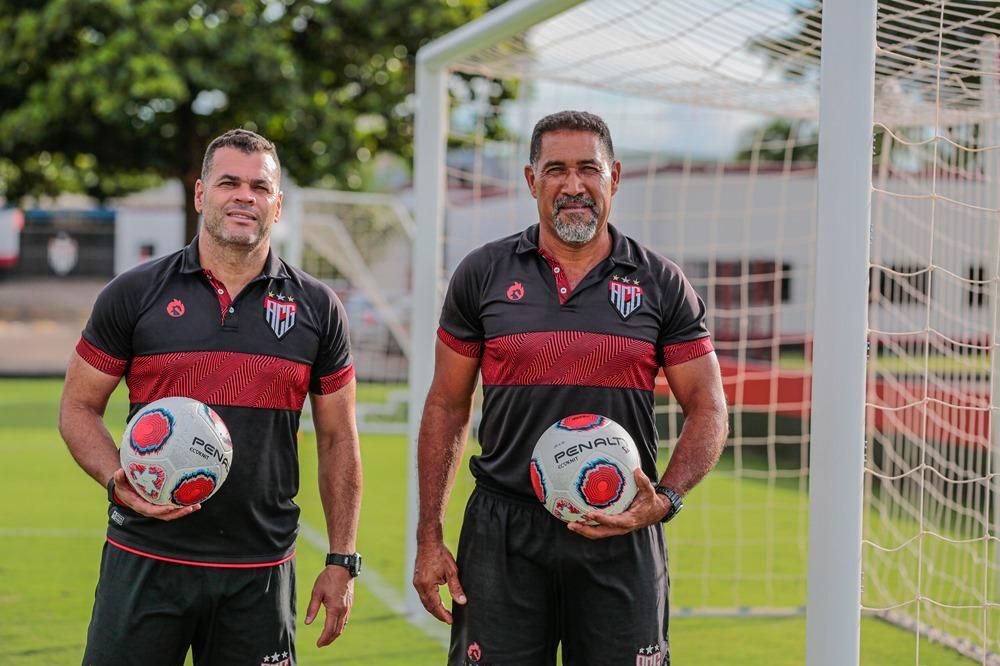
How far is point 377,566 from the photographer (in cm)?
750

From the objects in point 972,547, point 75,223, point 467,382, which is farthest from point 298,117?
point 75,223

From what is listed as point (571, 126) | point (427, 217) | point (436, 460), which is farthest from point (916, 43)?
point (436, 460)

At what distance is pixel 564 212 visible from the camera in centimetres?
318

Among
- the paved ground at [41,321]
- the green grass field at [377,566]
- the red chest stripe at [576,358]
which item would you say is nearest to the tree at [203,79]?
the paved ground at [41,321]

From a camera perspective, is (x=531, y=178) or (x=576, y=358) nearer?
(x=576, y=358)

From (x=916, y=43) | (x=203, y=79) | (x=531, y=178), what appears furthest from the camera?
(x=203, y=79)

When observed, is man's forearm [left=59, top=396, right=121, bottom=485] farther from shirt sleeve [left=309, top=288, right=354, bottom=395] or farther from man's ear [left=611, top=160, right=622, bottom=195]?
man's ear [left=611, top=160, right=622, bottom=195]

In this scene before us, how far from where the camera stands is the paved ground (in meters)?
23.9

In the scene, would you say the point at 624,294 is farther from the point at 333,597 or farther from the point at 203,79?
Answer: the point at 203,79

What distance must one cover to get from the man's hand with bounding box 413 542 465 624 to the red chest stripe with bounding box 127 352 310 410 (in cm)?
59

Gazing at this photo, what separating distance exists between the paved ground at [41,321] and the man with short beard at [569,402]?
63.9ft

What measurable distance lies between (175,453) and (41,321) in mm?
36840

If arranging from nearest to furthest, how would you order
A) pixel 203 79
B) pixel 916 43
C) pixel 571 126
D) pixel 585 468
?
pixel 585 468 → pixel 571 126 → pixel 916 43 → pixel 203 79

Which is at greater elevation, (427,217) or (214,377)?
(427,217)
